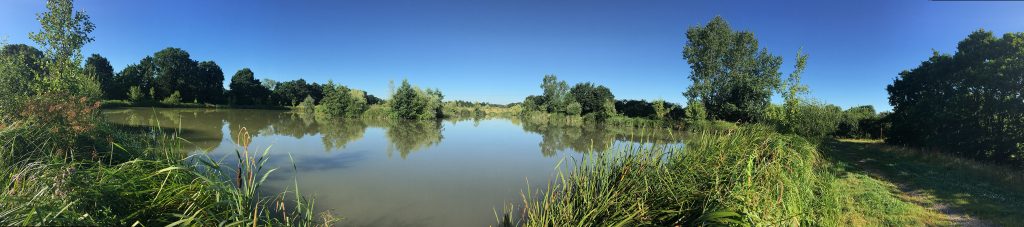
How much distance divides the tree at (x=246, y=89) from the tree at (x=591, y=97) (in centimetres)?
4988

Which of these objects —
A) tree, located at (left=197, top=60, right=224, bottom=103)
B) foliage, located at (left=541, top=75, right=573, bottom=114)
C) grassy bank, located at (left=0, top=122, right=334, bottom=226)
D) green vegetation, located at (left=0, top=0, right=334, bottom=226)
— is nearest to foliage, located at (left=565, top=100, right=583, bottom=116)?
foliage, located at (left=541, top=75, right=573, bottom=114)

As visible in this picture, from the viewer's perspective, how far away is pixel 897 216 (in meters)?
5.71

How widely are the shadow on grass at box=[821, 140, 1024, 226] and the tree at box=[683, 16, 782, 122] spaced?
49.1 ft

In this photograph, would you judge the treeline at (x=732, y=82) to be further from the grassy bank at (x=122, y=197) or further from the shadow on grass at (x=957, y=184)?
the grassy bank at (x=122, y=197)

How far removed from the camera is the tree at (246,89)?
191 feet

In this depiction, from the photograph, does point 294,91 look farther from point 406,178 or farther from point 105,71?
point 406,178

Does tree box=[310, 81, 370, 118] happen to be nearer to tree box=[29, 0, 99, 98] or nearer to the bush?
tree box=[29, 0, 99, 98]

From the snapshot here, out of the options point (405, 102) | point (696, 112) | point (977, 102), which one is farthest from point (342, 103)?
point (977, 102)

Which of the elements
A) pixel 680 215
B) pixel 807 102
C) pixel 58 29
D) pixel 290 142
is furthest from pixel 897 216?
pixel 58 29

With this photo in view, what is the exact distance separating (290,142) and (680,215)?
14783 millimetres

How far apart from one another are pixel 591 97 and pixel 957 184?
43.0 meters

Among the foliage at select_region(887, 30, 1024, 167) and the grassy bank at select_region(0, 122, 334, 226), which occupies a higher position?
the foliage at select_region(887, 30, 1024, 167)

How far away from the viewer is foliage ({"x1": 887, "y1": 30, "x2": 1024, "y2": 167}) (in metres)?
10.8

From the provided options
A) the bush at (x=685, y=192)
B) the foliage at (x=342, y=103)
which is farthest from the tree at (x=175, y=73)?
the bush at (x=685, y=192)
